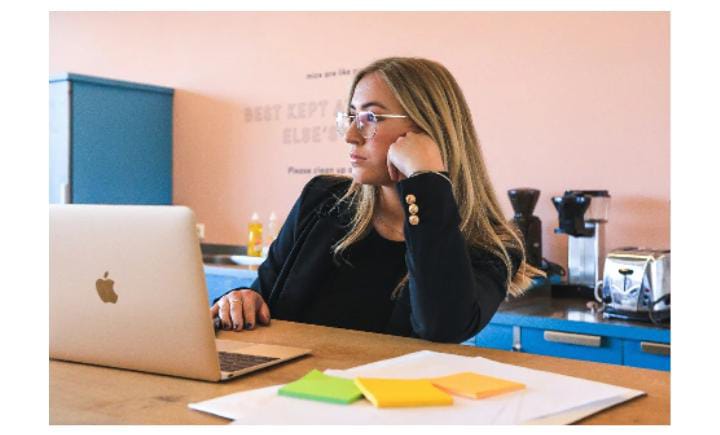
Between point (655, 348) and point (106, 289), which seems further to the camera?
point (655, 348)

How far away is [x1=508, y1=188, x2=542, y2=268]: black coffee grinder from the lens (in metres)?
3.34

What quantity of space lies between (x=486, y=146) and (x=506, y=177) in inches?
6.6

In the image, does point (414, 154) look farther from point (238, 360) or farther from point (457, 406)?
point (457, 406)

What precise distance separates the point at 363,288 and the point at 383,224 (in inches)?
7.3

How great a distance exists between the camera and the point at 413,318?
169 cm

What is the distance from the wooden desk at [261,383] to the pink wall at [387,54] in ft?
6.49

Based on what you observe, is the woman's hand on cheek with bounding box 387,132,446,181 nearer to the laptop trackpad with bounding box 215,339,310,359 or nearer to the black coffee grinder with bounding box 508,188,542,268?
the laptop trackpad with bounding box 215,339,310,359

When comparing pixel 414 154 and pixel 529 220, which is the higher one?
pixel 414 154

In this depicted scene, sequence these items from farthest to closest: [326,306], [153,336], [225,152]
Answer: [225,152] → [326,306] → [153,336]

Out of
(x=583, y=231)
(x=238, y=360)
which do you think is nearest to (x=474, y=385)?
(x=238, y=360)

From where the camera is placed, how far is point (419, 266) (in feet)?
5.41
